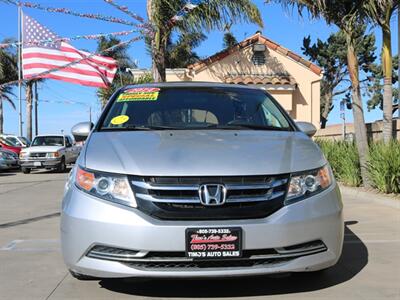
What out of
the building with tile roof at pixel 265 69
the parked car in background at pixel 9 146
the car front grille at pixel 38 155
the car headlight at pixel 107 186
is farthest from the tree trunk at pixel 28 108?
the car headlight at pixel 107 186

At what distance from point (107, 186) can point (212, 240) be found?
0.88m

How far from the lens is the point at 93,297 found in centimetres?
452

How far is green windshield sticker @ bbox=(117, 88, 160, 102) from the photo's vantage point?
5762mm

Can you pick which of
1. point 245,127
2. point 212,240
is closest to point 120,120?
point 245,127

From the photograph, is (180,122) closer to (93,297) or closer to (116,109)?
(116,109)

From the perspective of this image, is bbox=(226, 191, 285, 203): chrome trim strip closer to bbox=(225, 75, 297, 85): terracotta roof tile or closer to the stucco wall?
bbox=(225, 75, 297, 85): terracotta roof tile

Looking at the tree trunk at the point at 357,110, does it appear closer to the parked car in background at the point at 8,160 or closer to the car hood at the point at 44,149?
the car hood at the point at 44,149

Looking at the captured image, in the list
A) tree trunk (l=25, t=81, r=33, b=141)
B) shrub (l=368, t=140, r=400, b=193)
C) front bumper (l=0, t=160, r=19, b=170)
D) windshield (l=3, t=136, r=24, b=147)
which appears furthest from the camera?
tree trunk (l=25, t=81, r=33, b=141)

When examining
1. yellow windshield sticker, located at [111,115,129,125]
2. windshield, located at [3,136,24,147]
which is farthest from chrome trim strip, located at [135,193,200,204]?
windshield, located at [3,136,24,147]

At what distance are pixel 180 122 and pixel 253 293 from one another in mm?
1811

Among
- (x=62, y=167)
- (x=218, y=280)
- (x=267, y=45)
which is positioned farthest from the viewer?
(x=267, y=45)

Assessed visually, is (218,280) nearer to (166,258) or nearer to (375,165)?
(166,258)

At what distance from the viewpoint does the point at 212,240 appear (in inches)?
154

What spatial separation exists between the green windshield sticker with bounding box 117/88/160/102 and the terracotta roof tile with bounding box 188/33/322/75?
19539mm
